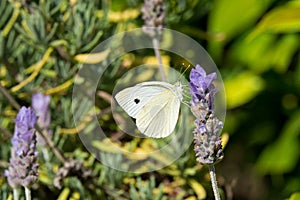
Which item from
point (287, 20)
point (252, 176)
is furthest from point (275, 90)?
point (287, 20)

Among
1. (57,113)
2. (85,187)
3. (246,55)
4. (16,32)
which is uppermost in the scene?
(246,55)

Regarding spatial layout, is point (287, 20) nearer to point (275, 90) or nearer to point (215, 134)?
point (275, 90)

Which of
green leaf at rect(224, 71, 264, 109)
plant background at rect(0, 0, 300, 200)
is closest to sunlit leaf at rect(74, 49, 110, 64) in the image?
plant background at rect(0, 0, 300, 200)

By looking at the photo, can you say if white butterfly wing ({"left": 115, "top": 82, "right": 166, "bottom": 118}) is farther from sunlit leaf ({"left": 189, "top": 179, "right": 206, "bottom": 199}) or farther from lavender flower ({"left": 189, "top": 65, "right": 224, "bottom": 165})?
sunlit leaf ({"left": 189, "top": 179, "right": 206, "bottom": 199})

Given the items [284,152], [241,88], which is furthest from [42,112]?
[284,152]

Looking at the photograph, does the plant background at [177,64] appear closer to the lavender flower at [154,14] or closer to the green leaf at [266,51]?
the green leaf at [266,51]

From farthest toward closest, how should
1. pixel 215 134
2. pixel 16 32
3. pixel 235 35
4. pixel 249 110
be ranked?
pixel 249 110 → pixel 235 35 → pixel 16 32 → pixel 215 134

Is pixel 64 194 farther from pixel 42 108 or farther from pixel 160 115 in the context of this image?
pixel 160 115
